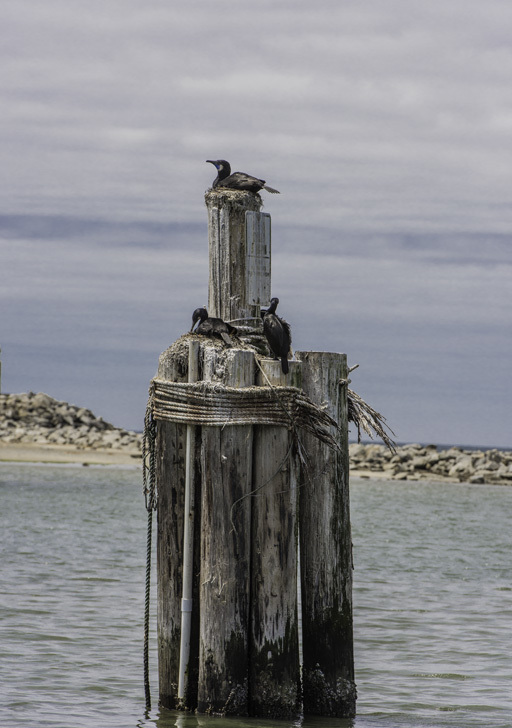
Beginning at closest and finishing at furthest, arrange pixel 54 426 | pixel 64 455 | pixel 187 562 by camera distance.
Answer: pixel 187 562
pixel 64 455
pixel 54 426

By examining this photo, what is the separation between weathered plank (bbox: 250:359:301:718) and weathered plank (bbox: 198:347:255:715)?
0.22ft

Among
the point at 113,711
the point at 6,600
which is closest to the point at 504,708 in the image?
the point at 113,711

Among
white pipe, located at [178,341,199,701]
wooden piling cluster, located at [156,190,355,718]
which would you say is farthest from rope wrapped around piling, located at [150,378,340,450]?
white pipe, located at [178,341,199,701]

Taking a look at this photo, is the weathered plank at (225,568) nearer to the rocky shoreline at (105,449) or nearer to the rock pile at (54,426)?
the rocky shoreline at (105,449)

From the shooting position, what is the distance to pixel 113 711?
743cm

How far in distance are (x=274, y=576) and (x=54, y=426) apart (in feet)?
158

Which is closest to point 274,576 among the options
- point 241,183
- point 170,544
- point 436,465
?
point 170,544

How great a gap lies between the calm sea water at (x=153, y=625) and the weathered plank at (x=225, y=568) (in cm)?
24

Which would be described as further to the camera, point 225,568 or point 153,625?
point 153,625

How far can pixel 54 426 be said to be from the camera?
52875 millimetres

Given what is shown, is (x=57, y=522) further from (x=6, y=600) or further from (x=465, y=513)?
(x=465, y=513)

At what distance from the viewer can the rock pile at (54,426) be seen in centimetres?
4969

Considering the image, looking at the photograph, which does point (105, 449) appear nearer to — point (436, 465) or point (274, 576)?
point (436, 465)

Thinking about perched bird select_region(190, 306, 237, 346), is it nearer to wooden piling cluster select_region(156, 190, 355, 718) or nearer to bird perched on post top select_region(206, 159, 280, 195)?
wooden piling cluster select_region(156, 190, 355, 718)
